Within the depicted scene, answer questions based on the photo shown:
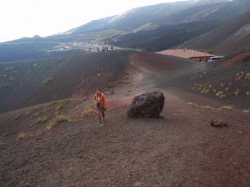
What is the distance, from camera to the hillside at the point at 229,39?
203 feet

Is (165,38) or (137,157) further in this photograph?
(165,38)

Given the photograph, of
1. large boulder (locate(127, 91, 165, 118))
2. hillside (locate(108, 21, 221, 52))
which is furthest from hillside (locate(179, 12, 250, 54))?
large boulder (locate(127, 91, 165, 118))

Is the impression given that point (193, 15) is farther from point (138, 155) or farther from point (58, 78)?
point (138, 155)

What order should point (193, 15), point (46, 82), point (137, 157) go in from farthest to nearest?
point (193, 15) → point (46, 82) → point (137, 157)

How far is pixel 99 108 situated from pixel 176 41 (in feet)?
297

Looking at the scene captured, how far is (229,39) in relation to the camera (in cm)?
6975

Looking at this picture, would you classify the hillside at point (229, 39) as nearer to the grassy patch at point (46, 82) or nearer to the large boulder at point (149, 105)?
the grassy patch at point (46, 82)

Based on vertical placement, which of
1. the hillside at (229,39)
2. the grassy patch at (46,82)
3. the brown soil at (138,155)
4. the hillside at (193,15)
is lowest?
the grassy patch at (46,82)

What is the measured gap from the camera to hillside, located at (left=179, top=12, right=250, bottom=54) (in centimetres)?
6178

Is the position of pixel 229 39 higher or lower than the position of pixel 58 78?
higher

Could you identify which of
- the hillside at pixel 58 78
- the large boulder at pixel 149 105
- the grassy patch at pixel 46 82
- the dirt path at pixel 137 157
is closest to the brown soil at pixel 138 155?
the dirt path at pixel 137 157

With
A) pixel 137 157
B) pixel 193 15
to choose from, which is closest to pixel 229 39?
pixel 137 157

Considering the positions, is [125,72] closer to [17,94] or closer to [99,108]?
[17,94]

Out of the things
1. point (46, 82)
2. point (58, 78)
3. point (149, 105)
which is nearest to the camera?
point (149, 105)
